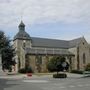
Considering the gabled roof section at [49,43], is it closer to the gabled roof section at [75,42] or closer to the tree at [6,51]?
the gabled roof section at [75,42]

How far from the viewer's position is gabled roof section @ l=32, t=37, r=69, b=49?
80894 millimetres

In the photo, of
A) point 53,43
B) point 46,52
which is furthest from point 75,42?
point 46,52

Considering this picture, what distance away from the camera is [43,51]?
7831 cm

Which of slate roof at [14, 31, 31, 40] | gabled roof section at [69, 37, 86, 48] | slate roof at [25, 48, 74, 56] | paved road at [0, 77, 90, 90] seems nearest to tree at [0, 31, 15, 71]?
slate roof at [25, 48, 74, 56]

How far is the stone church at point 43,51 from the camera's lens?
7538 cm

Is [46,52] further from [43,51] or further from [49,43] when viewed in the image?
[49,43]

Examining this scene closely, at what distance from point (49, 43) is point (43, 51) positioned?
5367 mm

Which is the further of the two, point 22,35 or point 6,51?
point 22,35

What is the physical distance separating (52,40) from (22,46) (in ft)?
36.0

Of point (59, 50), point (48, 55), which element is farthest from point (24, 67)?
point (59, 50)

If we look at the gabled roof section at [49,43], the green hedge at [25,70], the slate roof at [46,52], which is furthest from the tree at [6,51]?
the gabled roof section at [49,43]

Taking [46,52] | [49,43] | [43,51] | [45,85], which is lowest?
[45,85]

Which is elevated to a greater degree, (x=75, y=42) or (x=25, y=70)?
(x=75, y=42)

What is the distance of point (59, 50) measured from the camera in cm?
8200
